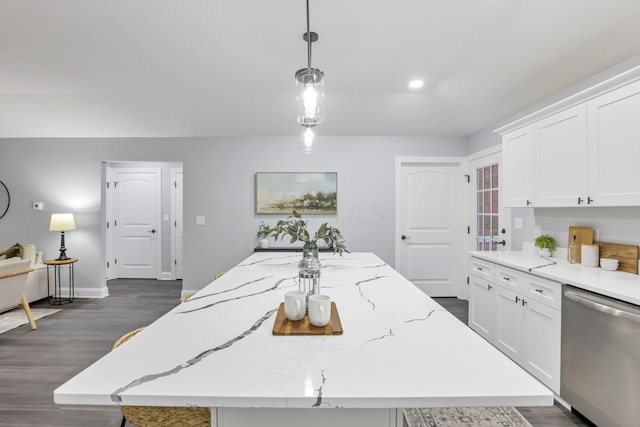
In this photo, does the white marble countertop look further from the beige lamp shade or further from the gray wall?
the beige lamp shade

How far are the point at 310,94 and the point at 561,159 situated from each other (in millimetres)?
2037

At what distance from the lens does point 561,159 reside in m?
2.34

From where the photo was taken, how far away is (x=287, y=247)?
A: 4301mm

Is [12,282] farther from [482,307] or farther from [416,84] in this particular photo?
[482,307]

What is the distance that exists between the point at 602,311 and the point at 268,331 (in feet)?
6.00

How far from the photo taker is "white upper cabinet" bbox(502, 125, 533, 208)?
2.68 meters

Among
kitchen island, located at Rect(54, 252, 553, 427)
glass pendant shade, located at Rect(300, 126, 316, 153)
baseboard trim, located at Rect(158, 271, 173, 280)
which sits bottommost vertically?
baseboard trim, located at Rect(158, 271, 173, 280)

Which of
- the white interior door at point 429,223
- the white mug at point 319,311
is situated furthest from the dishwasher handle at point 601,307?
the white interior door at point 429,223

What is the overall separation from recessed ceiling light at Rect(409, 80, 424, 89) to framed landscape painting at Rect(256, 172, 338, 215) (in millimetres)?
1645

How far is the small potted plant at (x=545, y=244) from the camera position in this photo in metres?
2.71

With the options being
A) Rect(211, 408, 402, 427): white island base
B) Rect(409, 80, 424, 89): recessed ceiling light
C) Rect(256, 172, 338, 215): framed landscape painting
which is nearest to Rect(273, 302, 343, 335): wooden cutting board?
Rect(211, 408, 402, 427): white island base

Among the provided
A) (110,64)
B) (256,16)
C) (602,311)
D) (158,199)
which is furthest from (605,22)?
(158,199)

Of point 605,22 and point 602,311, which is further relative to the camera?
point 605,22

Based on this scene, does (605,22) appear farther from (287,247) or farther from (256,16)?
(287,247)
